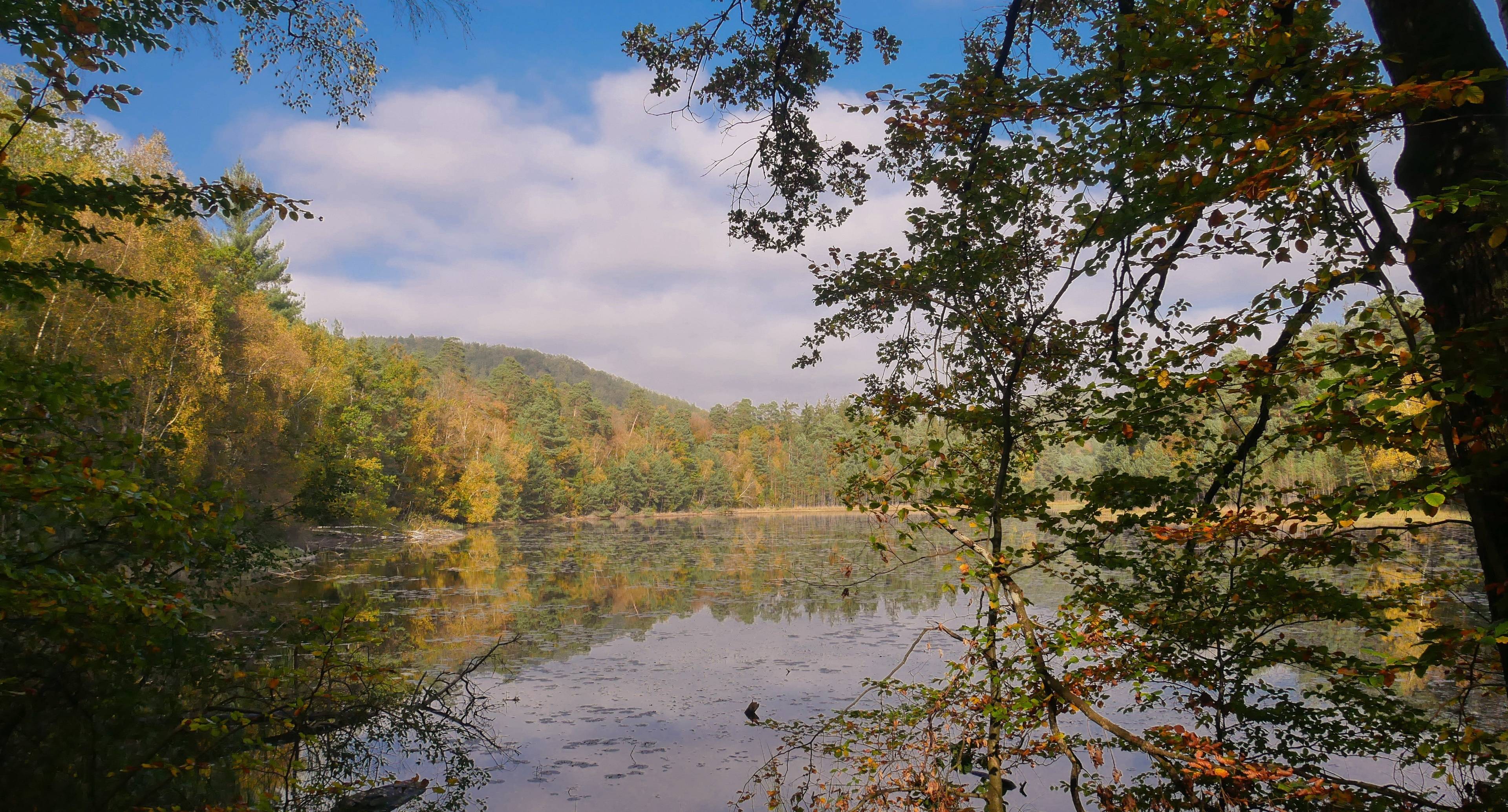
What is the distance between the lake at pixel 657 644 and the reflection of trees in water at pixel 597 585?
0.09m

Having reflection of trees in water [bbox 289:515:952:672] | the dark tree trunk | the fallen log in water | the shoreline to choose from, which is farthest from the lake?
the shoreline

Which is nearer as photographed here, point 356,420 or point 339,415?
point 339,415

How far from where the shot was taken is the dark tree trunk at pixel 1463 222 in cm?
257

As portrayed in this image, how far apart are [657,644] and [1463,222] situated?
494 inches

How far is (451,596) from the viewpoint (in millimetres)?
17969

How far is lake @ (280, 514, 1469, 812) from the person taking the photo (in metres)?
7.50

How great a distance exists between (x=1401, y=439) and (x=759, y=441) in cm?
7822

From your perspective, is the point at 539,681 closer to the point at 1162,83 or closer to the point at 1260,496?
the point at 1260,496

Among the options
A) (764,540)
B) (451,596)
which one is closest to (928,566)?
(451,596)

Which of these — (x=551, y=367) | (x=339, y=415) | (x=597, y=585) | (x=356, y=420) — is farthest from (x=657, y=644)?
(x=551, y=367)

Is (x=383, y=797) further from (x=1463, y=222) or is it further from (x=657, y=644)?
(x=1463, y=222)

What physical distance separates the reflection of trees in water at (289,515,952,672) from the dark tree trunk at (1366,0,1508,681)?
5.42m

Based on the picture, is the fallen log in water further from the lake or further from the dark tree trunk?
the dark tree trunk

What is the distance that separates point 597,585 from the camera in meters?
20.8
